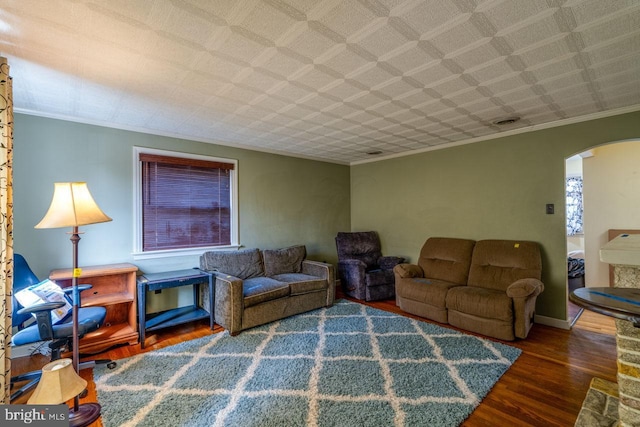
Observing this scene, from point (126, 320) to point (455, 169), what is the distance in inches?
184

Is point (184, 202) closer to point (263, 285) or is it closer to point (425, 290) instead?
point (263, 285)

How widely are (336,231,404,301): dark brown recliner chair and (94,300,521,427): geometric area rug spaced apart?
42.8 inches

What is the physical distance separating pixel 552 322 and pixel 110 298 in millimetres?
4893

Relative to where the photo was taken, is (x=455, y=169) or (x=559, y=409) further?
(x=455, y=169)

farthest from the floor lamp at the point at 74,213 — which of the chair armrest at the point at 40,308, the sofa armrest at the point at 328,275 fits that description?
the sofa armrest at the point at 328,275

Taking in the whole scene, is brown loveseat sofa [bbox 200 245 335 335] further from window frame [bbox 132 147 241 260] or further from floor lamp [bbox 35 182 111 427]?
floor lamp [bbox 35 182 111 427]

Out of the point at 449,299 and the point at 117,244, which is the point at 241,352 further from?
the point at 449,299

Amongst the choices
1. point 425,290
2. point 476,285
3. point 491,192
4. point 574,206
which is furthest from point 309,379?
point 574,206

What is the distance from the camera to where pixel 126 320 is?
3.21 meters

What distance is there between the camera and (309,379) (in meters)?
2.27

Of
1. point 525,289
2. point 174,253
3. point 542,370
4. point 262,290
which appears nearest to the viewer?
point 542,370

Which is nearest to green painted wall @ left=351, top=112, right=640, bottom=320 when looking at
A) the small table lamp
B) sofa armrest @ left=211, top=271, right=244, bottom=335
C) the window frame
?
the window frame

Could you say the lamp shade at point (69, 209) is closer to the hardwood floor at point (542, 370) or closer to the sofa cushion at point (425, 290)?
the hardwood floor at point (542, 370)

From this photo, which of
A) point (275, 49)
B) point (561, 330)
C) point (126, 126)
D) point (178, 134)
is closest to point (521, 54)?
point (275, 49)
